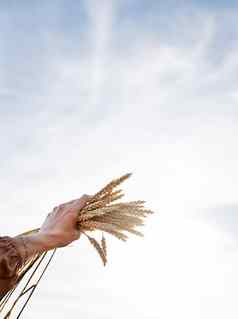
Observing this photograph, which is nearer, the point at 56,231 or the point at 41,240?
the point at 41,240

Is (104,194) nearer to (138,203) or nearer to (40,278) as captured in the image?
(138,203)

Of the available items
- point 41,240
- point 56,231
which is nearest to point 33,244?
point 41,240

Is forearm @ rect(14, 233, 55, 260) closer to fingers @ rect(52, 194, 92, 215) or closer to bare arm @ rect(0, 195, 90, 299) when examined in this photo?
bare arm @ rect(0, 195, 90, 299)

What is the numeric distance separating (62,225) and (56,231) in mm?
110

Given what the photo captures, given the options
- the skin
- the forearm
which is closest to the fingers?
the skin

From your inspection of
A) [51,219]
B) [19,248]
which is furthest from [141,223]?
[19,248]

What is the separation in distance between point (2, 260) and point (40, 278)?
1.03 metres

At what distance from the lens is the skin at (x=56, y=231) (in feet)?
19.4

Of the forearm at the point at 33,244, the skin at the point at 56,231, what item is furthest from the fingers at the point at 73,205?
the forearm at the point at 33,244

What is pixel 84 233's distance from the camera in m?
6.43

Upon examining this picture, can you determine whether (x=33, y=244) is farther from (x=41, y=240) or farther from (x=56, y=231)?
(x=56, y=231)

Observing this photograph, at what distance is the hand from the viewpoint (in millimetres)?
6027

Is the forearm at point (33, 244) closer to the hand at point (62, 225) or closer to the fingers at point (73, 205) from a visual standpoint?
the hand at point (62, 225)

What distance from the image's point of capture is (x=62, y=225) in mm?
6176
